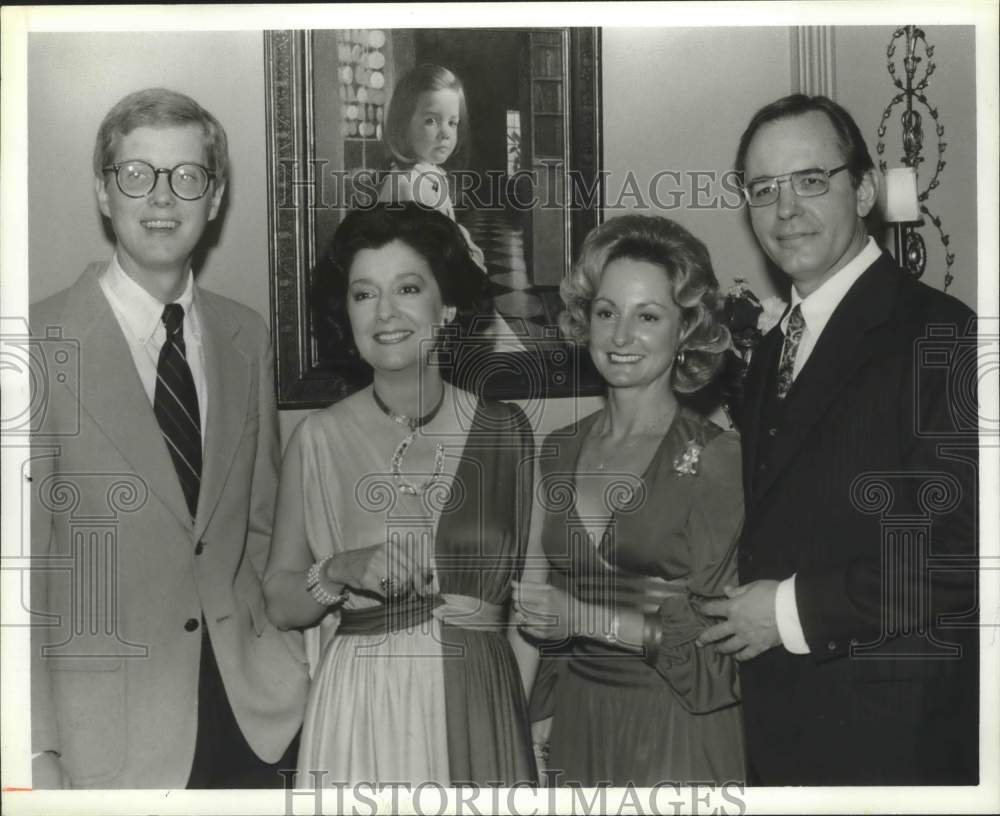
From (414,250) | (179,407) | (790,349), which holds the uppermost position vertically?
(414,250)

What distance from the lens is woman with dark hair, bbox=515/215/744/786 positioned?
2871mm

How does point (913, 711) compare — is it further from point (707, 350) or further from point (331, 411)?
point (331, 411)

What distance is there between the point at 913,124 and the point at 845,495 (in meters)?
0.89

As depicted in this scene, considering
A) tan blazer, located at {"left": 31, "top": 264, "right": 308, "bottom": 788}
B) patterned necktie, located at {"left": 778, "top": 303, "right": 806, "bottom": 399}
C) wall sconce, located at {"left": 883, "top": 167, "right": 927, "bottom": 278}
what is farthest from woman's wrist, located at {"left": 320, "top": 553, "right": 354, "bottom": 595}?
wall sconce, located at {"left": 883, "top": 167, "right": 927, "bottom": 278}

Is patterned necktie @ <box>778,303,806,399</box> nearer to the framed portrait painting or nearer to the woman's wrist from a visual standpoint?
the framed portrait painting

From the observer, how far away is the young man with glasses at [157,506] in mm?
2918

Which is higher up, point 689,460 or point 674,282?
point 674,282

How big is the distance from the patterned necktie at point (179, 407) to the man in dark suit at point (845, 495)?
126 centimetres

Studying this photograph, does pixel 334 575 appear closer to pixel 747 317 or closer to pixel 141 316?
pixel 141 316

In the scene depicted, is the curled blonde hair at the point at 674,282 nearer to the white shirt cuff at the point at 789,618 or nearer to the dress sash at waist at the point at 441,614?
the white shirt cuff at the point at 789,618

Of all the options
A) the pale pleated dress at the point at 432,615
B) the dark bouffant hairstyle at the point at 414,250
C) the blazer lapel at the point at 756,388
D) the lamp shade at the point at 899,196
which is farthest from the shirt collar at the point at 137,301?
the lamp shade at the point at 899,196

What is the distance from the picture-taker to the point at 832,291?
2.89 metres

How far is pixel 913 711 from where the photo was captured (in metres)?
2.92

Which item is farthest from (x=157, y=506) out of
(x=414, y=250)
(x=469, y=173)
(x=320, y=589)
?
(x=469, y=173)
